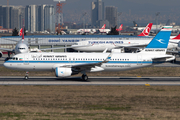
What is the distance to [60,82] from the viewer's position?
40.7 meters

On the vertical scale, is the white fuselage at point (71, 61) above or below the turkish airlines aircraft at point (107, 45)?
below

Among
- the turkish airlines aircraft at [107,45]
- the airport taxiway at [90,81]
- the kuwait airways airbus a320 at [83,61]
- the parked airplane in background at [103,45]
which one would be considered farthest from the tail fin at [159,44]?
the parked airplane in background at [103,45]

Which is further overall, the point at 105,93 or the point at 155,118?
the point at 105,93

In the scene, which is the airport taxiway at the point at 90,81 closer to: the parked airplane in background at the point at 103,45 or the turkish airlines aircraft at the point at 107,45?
the turkish airlines aircraft at the point at 107,45

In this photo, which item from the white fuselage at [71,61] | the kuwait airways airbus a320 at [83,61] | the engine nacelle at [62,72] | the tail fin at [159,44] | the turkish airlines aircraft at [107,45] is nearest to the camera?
the engine nacelle at [62,72]

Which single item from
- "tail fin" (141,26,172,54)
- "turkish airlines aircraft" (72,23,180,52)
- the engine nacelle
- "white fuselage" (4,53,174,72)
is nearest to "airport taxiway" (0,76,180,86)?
the engine nacelle

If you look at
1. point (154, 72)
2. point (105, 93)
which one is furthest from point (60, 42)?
point (105, 93)

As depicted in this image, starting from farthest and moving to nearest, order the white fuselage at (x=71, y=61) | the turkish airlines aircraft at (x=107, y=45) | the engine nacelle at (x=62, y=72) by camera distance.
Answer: the turkish airlines aircraft at (x=107, y=45) < the white fuselage at (x=71, y=61) < the engine nacelle at (x=62, y=72)

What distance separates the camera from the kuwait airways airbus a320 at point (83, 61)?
41625 mm

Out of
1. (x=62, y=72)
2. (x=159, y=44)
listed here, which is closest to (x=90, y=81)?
(x=62, y=72)

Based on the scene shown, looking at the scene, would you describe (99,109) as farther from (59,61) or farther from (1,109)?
(59,61)

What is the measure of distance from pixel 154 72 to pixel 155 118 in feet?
103

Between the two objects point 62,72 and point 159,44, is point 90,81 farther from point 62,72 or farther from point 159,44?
point 159,44

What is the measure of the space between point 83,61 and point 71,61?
1.76 m
